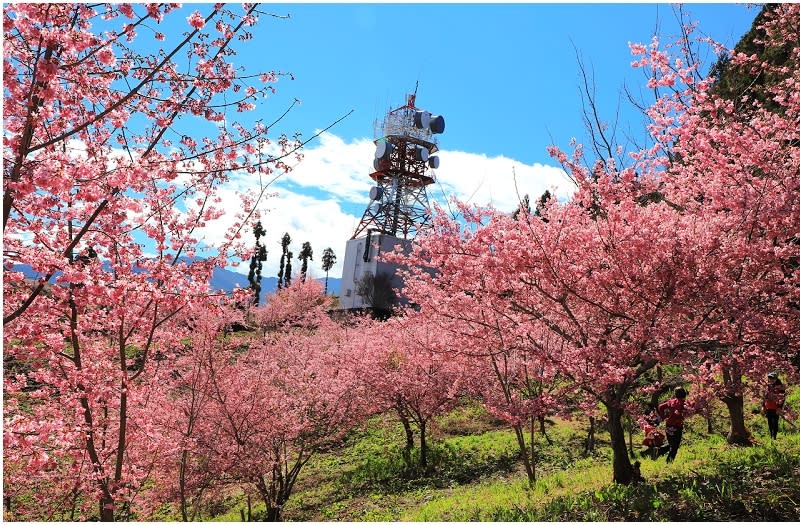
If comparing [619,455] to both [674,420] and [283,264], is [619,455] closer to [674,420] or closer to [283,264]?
[674,420]

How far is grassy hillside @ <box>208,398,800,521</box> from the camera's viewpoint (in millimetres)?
7023

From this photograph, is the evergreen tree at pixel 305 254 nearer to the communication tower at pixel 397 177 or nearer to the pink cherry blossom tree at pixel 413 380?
the communication tower at pixel 397 177

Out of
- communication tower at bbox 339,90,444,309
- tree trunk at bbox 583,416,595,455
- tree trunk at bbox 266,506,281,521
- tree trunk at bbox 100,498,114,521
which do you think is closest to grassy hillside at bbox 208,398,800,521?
tree trunk at bbox 583,416,595,455

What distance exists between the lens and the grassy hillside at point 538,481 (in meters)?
7.02

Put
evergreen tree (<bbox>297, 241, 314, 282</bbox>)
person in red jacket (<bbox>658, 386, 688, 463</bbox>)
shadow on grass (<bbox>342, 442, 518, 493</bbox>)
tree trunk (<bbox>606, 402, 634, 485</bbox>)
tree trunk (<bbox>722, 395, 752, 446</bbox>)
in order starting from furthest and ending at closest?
evergreen tree (<bbox>297, 241, 314, 282</bbox>) → shadow on grass (<bbox>342, 442, 518, 493</bbox>) → tree trunk (<bbox>722, 395, 752, 446</bbox>) → person in red jacket (<bbox>658, 386, 688, 463</bbox>) → tree trunk (<bbox>606, 402, 634, 485</bbox>)

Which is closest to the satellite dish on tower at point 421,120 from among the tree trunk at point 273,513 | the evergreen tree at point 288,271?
the evergreen tree at point 288,271

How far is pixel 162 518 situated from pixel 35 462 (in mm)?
10775

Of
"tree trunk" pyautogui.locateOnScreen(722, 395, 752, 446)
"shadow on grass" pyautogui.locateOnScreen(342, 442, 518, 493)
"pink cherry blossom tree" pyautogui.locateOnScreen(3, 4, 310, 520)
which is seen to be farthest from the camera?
"shadow on grass" pyautogui.locateOnScreen(342, 442, 518, 493)

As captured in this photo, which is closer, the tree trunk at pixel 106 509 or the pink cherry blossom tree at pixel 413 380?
the tree trunk at pixel 106 509

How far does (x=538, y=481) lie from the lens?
10312 millimetres

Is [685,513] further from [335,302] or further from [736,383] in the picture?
[335,302]

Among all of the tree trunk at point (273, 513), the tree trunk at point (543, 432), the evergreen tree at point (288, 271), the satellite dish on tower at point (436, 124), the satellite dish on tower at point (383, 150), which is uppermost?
the satellite dish on tower at point (436, 124)

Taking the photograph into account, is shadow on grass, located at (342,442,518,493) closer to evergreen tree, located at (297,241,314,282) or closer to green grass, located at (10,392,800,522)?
green grass, located at (10,392,800,522)

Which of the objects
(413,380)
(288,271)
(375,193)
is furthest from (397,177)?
(413,380)
